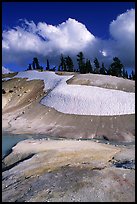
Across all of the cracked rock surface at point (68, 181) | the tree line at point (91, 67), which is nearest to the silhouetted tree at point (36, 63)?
the tree line at point (91, 67)

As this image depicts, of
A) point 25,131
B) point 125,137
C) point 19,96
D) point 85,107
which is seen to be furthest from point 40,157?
point 19,96

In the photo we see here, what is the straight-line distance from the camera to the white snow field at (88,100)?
53438 millimetres

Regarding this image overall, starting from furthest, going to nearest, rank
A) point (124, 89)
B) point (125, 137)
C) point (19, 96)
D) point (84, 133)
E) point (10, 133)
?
point (19, 96)
point (124, 89)
point (10, 133)
point (84, 133)
point (125, 137)

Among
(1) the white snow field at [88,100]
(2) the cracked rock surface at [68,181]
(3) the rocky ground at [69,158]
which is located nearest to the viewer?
(2) the cracked rock surface at [68,181]

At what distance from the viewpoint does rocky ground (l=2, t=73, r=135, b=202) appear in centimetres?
1556

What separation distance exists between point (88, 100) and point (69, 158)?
3284cm

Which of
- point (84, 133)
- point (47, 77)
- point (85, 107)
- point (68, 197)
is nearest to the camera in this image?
point (68, 197)

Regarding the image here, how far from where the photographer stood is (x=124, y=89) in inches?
2391

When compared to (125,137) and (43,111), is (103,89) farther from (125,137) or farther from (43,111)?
(125,137)

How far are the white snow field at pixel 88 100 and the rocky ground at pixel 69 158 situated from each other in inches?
76.3

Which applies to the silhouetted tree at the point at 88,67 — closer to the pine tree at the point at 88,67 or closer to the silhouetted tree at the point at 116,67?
the pine tree at the point at 88,67

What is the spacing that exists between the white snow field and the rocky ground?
194 cm

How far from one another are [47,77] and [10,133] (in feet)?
96.6

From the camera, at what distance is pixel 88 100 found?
57.3m
